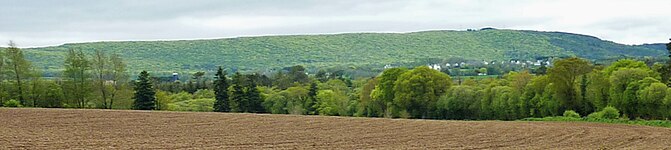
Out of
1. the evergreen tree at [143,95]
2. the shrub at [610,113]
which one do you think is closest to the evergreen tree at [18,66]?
the evergreen tree at [143,95]

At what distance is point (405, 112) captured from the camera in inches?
3430

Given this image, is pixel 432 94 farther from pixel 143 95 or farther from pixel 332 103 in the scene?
pixel 143 95

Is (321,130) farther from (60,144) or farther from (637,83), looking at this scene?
(637,83)

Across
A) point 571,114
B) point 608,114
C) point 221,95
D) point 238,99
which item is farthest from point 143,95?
point 608,114

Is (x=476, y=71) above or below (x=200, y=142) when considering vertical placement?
below

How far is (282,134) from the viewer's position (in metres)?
42.3

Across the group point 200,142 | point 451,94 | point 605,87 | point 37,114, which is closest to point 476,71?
point 451,94

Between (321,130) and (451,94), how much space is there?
42.5 metres

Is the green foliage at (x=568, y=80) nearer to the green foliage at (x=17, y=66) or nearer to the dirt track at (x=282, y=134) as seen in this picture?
the dirt track at (x=282, y=134)

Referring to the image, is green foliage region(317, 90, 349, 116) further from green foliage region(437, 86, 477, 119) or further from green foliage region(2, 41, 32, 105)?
green foliage region(2, 41, 32, 105)

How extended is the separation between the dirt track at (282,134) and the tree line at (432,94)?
2120 cm

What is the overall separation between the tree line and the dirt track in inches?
835

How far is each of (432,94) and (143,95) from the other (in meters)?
29.3

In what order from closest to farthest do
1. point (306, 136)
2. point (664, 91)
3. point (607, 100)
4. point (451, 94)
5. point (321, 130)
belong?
point (306, 136) → point (321, 130) → point (664, 91) → point (607, 100) → point (451, 94)
